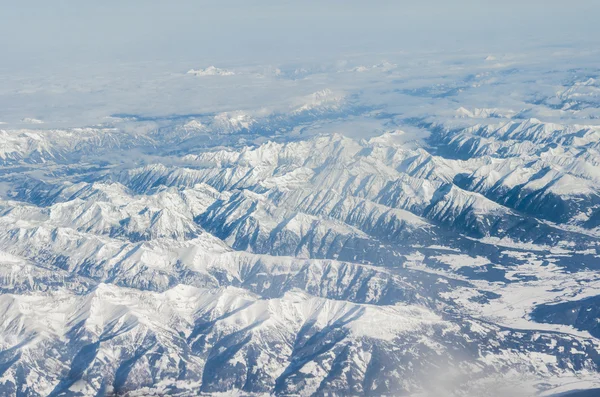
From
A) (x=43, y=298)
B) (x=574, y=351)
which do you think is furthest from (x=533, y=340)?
(x=43, y=298)

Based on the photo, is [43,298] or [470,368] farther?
→ [43,298]

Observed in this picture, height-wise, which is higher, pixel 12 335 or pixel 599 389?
pixel 12 335

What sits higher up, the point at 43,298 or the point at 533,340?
the point at 43,298

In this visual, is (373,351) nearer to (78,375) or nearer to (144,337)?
(144,337)

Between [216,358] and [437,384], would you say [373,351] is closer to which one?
[437,384]

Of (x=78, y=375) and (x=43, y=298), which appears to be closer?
(x=78, y=375)

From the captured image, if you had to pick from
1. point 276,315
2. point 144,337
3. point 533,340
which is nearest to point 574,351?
point 533,340

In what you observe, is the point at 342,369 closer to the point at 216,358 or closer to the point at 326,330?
the point at 326,330

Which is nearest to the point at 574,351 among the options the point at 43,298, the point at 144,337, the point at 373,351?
the point at 373,351

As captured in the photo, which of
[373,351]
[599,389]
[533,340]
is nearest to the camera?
[599,389]

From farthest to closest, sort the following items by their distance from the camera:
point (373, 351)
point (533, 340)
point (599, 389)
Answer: point (533, 340) → point (373, 351) → point (599, 389)
